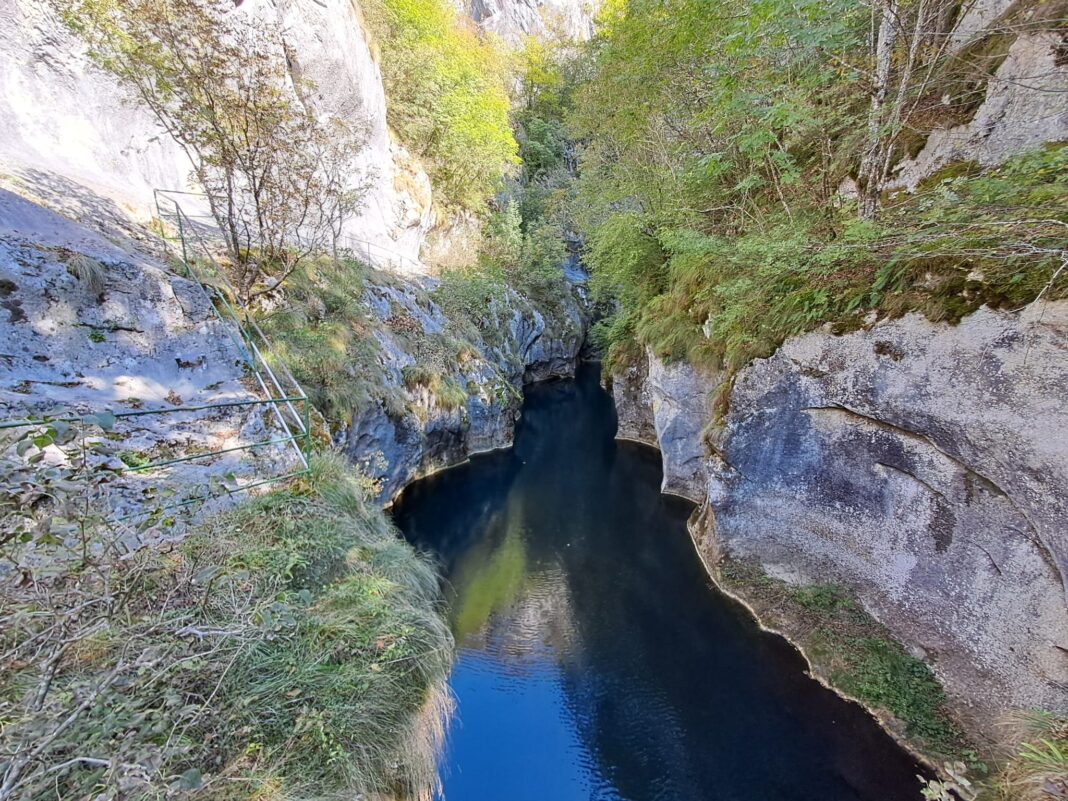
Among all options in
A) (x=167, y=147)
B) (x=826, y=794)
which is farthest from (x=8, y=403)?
(x=826, y=794)

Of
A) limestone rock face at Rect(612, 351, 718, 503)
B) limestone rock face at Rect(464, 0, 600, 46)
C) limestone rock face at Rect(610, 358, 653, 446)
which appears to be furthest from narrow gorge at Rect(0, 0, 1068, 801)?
limestone rock face at Rect(464, 0, 600, 46)

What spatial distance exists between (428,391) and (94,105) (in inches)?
347

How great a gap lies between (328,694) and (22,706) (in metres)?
1.48

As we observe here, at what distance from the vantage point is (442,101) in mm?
18406

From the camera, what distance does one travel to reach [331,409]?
344 inches

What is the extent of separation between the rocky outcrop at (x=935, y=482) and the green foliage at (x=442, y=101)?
57.5 feet

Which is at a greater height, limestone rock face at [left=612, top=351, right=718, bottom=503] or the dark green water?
limestone rock face at [left=612, top=351, right=718, bottom=503]

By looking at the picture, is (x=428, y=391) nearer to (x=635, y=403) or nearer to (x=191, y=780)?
(x=635, y=403)

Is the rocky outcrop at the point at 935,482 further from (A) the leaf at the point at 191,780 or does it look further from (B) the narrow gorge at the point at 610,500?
(A) the leaf at the point at 191,780

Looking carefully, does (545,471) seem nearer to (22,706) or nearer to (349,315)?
(349,315)

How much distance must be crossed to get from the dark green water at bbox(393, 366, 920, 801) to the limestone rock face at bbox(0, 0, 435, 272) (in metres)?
9.08

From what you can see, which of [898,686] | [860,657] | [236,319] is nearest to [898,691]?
[898,686]

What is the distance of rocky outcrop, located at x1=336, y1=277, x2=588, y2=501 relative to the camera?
420 inches

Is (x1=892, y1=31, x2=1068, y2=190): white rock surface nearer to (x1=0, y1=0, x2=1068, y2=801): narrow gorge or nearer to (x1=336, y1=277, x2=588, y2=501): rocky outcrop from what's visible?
(x1=0, y1=0, x2=1068, y2=801): narrow gorge
